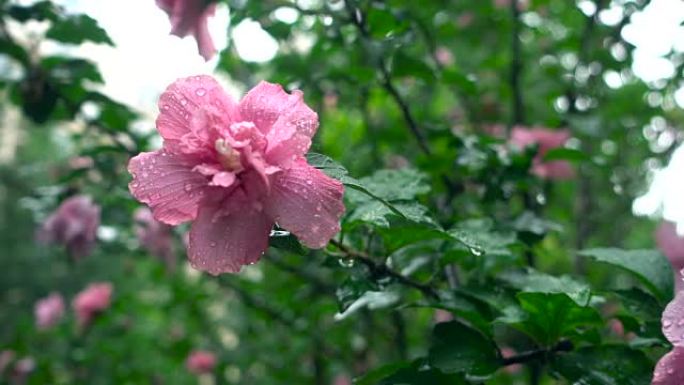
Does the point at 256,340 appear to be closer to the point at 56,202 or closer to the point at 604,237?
the point at 56,202

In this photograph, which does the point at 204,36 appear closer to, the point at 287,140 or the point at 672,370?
the point at 287,140

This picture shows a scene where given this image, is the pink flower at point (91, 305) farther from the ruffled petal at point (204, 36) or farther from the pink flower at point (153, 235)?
the ruffled petal at point (204, 36)

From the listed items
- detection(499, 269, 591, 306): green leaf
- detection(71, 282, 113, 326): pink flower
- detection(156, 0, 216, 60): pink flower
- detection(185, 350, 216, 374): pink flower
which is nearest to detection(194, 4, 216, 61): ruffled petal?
detection(156, 0, 216, 60): pink flower

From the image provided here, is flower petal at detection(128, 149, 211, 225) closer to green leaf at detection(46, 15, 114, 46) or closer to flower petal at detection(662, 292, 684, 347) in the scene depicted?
flower petal at detection(662, 292, 684, 347)

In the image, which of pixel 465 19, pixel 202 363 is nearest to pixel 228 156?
pixel 465 19

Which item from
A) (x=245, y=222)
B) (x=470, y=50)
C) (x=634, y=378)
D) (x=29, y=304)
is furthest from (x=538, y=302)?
(x=29, y=304)
